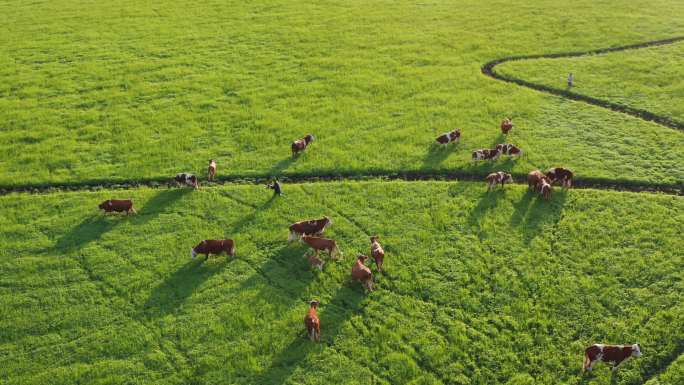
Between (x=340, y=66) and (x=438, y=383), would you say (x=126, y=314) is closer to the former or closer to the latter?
(x=438, y=383)

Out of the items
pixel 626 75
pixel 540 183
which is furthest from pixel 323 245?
pixel 626 75

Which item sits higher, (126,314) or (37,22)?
(37,22)

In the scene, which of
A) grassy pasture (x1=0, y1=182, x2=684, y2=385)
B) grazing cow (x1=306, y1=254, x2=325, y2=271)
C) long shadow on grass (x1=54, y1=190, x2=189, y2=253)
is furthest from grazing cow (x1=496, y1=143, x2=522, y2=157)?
long shadow on grass (x1=54, y1=190, x2=189, y2=253)

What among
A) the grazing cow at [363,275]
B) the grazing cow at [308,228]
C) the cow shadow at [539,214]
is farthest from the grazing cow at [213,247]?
the cow shadow at [539,214]

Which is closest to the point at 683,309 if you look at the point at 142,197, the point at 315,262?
the point at 315,262

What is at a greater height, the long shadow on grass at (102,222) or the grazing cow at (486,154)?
the grazing cow at (486,154)

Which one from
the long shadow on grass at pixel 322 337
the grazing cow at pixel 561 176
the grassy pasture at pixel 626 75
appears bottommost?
the long shadow on grass at pixel 322 337

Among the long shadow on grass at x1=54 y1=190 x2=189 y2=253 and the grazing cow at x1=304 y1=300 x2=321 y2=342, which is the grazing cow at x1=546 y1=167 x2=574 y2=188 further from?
the long shadow on grass at x1=54 y1=190 x2=189 y2=253

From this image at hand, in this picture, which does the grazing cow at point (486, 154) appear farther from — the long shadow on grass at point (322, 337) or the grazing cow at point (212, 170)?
the grazing cow at point (212, 170)
